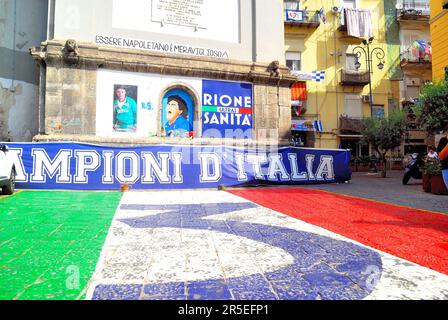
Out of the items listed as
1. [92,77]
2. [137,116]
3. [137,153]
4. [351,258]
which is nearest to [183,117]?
[137,116]

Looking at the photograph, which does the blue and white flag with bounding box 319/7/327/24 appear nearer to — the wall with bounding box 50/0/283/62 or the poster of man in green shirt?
the wall with bounding box 50/0/283/62

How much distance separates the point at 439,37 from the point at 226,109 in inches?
497

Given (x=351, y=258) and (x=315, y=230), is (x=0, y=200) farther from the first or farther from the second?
(x=351, y=258)

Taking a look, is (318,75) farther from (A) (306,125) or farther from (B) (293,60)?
(A) (306,125)

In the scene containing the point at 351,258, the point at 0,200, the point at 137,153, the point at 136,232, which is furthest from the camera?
the point at 137,153

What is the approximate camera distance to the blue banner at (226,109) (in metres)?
17.0

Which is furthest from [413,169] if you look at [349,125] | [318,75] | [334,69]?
[334,69]

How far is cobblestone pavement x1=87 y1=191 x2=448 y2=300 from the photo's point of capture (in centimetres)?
254

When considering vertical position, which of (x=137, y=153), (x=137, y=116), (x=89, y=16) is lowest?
(x=137, y=153)

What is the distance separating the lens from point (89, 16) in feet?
49.8

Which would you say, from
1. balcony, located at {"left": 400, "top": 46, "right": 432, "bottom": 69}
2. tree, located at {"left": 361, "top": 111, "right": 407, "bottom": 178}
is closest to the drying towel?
balcony, located at {"left": 400, "top": 46, "right": 432, "bottom": 69}

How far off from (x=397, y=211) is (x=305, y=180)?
666cm

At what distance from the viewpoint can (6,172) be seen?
339 inches

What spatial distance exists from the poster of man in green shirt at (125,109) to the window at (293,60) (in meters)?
17.0
